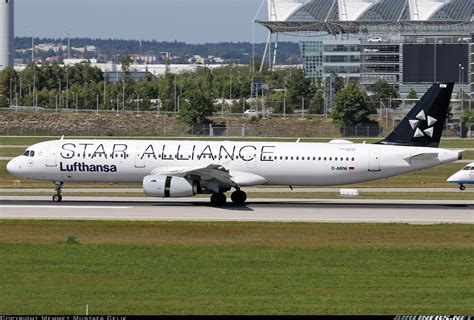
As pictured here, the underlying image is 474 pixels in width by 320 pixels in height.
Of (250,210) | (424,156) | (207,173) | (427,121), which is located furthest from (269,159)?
(427,121)

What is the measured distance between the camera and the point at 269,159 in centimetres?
5644

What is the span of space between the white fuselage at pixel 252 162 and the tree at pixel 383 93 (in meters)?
116

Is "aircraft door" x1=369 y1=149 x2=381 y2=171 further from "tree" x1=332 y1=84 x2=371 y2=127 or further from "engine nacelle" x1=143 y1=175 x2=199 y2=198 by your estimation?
"tree" x1=332 y1=84 x2=371 y2=127

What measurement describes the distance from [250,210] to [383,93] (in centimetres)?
13092

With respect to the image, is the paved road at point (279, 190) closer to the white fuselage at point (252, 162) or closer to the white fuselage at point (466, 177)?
the white fuselage at point (466, 177)

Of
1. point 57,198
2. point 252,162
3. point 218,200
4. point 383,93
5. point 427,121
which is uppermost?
point 383,93

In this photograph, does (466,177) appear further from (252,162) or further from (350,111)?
(350,111)

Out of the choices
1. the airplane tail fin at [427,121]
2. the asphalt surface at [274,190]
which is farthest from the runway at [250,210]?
the asphalt surface at [274,190]

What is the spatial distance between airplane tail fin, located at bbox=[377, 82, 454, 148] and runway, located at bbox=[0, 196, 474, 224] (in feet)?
10.9

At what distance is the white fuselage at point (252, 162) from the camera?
5631 cm

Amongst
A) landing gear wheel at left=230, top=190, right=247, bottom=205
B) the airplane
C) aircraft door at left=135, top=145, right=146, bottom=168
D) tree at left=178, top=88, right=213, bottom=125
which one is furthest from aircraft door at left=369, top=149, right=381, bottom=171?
tree at left=178, top=88, right=213, bottom=125

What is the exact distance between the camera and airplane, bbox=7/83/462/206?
56.2m

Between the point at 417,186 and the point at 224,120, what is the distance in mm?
80719

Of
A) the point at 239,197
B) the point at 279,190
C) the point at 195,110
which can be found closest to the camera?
the point at 239,197
